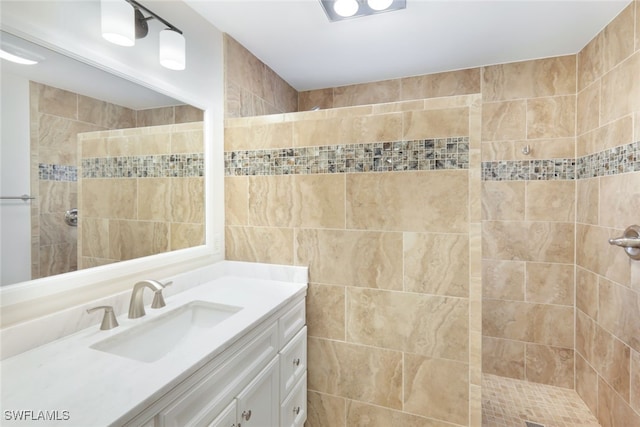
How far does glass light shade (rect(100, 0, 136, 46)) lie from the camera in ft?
3.78

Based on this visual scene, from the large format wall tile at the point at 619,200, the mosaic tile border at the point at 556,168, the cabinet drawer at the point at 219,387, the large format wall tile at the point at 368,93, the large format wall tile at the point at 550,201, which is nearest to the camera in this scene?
the cabinet drawer at the point at 219,387

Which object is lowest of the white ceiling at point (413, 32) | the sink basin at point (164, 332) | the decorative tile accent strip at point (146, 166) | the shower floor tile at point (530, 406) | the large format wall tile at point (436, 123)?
the shower floor tile at point (530, 406)

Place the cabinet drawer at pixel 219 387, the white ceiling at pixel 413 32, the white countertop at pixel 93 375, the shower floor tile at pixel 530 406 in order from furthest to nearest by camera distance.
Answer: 1. the shower floor tile at pixel 530 406
2. the white ceiling at pixel 413 32
3. the cabinet drawer at pixel 219 387
4. the white countertop at pixel 93 375

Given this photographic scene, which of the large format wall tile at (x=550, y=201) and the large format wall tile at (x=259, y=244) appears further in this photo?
the large format wall tile at (x=550, y=201)

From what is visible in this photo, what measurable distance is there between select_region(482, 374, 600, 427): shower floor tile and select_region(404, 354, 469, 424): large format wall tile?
0.64 meters

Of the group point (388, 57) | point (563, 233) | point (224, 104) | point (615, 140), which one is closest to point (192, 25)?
point (224, 104)

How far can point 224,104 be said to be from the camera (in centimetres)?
191

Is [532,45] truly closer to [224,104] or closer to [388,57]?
[388,57]

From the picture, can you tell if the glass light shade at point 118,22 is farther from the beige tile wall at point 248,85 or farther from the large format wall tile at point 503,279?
the large format wall tile at point 503,279

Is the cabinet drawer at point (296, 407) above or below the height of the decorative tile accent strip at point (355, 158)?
below

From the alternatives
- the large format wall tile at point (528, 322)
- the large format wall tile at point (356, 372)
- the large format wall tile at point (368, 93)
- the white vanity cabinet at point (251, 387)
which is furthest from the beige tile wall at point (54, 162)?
the large format wall tile at point (528, 322)

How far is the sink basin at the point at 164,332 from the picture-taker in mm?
1090

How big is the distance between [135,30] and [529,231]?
109 inches

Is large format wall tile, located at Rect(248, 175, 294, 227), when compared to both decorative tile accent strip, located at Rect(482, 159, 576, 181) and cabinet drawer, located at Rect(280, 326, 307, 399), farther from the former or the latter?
decorative tile accent strip, located at Rect(482, 159, 576, 181)
